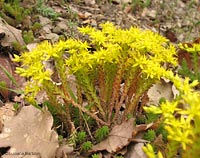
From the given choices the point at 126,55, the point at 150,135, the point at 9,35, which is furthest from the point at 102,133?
the point at 9,35

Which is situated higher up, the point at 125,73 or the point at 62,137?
the point at 125,73

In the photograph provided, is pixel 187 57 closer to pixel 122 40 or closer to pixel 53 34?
pixel 53 34

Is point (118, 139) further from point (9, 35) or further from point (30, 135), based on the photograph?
point (9, 35)

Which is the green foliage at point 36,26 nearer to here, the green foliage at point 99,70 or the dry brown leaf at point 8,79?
the dry brown leaf at point 8,79

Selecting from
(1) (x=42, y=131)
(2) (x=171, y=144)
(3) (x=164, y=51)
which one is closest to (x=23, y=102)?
(1) (x=42, y=131)

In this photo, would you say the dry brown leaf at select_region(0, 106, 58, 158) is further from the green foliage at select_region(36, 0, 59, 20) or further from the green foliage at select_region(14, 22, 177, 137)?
the green foliage at select_region(36, 0, 59, 20)

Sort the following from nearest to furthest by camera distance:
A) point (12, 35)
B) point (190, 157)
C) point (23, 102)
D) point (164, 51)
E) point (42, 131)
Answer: point (190, 157) → point (42, 131) → point (164, 51) → point (23, 102) → point (12, 35)

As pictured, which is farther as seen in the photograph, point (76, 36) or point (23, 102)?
point (76, 36)
